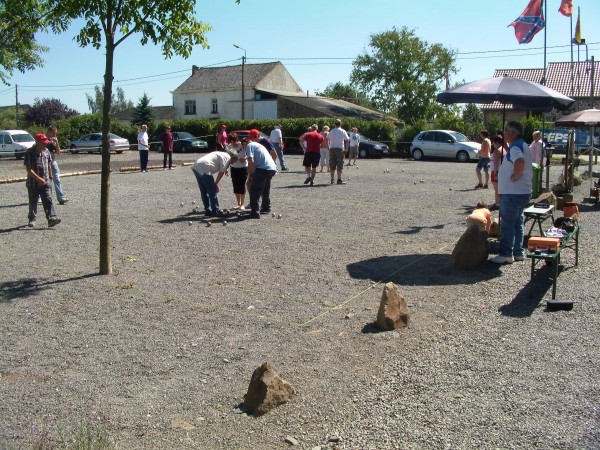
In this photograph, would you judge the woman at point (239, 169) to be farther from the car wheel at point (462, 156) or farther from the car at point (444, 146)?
the car wheel at point (462, 156)

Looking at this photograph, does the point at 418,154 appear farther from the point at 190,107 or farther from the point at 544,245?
the point at 190,107

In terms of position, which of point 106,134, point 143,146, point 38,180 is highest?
point 143,146

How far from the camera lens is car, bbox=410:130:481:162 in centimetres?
3316

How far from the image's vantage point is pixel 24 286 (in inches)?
338

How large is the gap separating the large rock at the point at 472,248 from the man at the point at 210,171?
5.94 meters

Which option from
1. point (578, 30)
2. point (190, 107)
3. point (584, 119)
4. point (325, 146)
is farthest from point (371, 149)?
point (190, 107)

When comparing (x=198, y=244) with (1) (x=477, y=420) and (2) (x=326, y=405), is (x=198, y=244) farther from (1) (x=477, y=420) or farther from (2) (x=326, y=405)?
A: (1) (x=477, y=420)

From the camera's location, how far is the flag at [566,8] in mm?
28000

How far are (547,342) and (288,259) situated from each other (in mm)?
4562

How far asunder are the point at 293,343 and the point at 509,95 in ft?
18.9

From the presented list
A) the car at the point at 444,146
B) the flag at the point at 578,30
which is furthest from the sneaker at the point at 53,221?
the flag at the point at 578,30

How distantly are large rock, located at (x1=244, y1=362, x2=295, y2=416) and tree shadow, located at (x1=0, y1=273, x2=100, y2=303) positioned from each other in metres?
4.20

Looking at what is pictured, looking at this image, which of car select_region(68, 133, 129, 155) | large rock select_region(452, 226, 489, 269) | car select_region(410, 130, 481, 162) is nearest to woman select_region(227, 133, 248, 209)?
large rock select_region(452, 226, 489, 269)

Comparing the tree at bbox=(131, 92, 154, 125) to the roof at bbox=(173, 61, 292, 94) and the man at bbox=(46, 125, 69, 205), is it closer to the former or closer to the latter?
the roof at bbox=(173, 61, 292, 94)
